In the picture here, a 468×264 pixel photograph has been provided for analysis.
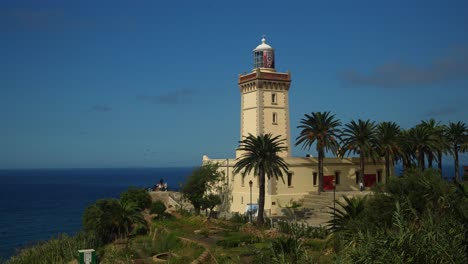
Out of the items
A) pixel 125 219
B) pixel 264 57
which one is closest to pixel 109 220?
pixel 125 219

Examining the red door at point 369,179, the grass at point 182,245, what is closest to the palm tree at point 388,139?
the red door at point 369,179

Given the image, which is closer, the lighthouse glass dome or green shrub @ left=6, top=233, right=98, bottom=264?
green shrub @ left=6, top=233, right=98, bottom=264

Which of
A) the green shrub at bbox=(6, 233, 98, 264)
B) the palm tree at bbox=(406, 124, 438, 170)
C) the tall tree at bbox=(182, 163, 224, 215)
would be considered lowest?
the green shrub at bbox=(6, 233, 98, 264)

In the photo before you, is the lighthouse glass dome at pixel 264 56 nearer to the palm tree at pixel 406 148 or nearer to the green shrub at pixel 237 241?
the palm tree at pixel 406 148

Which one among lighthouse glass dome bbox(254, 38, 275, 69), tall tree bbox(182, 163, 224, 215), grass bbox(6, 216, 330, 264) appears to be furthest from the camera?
lighthouse glass dome bbox(254, 38, 275, 69)

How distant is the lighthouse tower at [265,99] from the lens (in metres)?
43.1

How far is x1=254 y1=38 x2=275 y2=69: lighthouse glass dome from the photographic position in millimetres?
44875

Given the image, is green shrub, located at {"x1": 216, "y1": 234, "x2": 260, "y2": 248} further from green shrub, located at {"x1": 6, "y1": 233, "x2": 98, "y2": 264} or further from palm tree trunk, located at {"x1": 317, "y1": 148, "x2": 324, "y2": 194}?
palm tree trunk, located at {"x1": 317, "y1": 148, "x2": 324, "y2": 194}

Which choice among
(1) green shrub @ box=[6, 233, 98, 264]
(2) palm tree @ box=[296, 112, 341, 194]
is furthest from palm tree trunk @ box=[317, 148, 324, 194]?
(1) green shrub @ box=[6, 233, 98, 264]

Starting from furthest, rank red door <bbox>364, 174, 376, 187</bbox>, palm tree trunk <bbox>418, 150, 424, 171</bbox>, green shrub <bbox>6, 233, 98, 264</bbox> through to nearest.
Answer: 1. red door <bbox>364, 174, 376, 187</bbox>
2. palm tree trunk <bbox>418, 150, 424, 171</bbox>
3. green shrub <bbox>6, 233, 98, 264</bbox>

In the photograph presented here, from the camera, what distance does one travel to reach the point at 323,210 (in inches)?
1473

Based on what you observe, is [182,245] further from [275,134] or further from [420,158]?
[420,158]

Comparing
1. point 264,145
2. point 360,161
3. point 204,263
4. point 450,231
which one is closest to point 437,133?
point 360,161

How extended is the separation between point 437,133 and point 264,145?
18.9 metres
